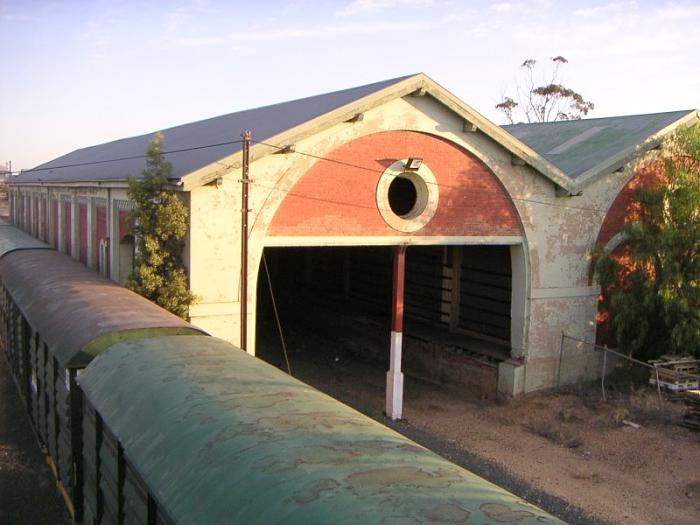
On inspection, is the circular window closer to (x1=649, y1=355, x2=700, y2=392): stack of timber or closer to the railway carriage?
(x1=649, y1=355, x2=700, y2=392): stack of timber

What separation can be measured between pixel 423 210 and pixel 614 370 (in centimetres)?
774

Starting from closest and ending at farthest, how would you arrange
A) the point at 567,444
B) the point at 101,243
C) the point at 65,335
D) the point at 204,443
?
the point at 204,443 < the point at 65,335 < the point at 567,444 < the point at 101,243

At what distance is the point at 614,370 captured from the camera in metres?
18.3

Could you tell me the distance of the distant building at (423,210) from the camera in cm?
1273

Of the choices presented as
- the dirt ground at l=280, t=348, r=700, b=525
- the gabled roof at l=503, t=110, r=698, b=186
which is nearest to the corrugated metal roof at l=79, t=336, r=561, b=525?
the dirt ground at l=280, t=348, r=700, b=525

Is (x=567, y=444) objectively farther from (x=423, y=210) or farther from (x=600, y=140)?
(x=600, y=140)

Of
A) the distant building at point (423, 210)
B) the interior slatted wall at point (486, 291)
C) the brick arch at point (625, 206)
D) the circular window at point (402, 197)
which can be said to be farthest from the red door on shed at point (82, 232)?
the brick arch at point (625, 206)

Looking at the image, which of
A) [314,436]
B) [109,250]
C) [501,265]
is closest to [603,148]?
[501,265]

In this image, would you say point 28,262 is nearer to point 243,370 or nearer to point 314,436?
point 243,370

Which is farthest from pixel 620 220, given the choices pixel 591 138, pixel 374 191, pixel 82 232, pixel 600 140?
pixel 82 232

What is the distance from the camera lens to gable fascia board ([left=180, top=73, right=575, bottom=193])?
39.4ft

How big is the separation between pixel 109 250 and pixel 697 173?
14867mm

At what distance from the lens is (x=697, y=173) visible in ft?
55.0

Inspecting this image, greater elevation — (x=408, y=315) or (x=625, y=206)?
(x=625, y=206)
